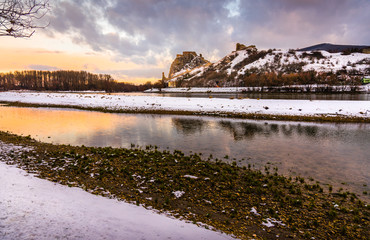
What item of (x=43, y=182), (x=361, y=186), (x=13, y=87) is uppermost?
(x=13, y=87)

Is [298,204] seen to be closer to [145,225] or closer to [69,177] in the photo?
[145,225]

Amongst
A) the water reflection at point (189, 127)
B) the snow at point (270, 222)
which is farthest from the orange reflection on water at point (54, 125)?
the snow at point (270, 222)

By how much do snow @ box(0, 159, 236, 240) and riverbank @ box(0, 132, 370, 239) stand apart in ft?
2.71

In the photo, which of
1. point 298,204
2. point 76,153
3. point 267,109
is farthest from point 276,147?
point 267,109

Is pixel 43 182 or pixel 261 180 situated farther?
pixel 261 180

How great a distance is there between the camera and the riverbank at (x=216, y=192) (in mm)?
6047

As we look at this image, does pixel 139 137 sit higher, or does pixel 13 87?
pixel 13 87

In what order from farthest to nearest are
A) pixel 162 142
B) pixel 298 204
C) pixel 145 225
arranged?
1. pixel 162 142
2. pixel 298 204
3. pixel 145 225

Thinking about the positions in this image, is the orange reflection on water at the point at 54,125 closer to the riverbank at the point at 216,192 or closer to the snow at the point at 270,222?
the riverbank at the point at 216,192

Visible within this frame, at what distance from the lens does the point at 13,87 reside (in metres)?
190

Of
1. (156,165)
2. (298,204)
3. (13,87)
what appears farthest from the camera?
(13,87)

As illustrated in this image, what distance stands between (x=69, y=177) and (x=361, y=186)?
1365 centimetres

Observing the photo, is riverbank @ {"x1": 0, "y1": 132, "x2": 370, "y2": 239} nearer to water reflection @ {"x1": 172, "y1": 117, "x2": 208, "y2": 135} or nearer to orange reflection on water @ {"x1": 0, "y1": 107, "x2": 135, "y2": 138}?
orange reflection on water @ {"x1": 0, "y1": 107, "x2": 135, "y2": 138}

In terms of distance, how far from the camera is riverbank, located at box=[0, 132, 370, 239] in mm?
6047
